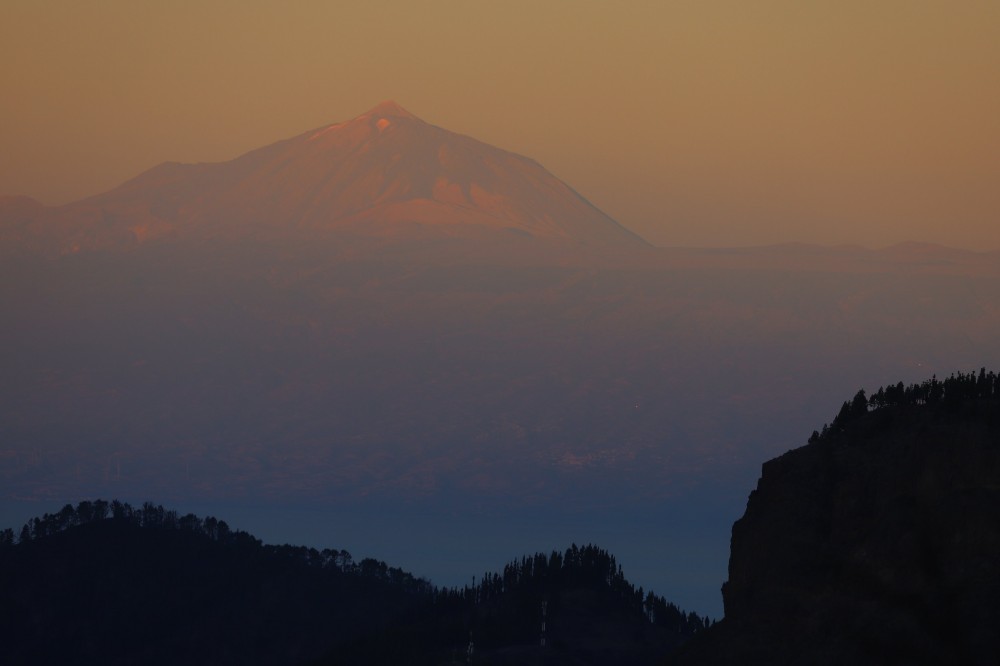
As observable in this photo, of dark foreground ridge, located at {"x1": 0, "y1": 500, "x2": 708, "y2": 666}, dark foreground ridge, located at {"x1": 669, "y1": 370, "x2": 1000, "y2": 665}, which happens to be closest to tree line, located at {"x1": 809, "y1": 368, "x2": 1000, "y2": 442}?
dark foreground ridge, located at {"x1": 669, "y1": 370, "x2": 1000, "y2": 665}

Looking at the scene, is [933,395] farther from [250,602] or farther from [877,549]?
[250,602]

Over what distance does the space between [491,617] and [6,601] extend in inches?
2135

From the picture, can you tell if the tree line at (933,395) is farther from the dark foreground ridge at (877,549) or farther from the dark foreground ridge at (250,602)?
the dark foreground ridge at (250,602)

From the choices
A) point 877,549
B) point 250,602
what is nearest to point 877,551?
point 877,549

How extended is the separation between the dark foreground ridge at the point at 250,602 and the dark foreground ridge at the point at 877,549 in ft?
172

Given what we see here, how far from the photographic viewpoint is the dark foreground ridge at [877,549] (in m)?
39.3

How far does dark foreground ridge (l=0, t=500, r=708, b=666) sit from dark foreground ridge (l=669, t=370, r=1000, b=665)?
172 feet

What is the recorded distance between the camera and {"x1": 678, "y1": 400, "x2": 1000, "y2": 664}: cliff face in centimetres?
3925

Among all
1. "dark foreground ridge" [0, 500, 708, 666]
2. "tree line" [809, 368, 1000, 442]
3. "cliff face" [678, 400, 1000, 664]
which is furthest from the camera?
"dark foreground ridge" [0, 500, 708, 666]

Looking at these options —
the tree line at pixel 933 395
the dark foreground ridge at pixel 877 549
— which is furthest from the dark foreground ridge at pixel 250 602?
the dark foreground ridge at pixel 877 549

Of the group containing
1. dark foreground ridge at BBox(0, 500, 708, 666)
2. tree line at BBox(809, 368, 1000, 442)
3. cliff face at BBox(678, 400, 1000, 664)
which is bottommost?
cliff face at BBox(678, 400, 1000, 664)

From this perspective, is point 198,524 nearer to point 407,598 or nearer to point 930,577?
point 407,598

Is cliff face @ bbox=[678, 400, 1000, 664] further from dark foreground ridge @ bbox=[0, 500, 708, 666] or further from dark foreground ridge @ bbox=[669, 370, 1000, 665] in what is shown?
dark foreground ridge @ bbox=[0, 500, 708, 666]

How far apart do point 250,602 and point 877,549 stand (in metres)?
106
